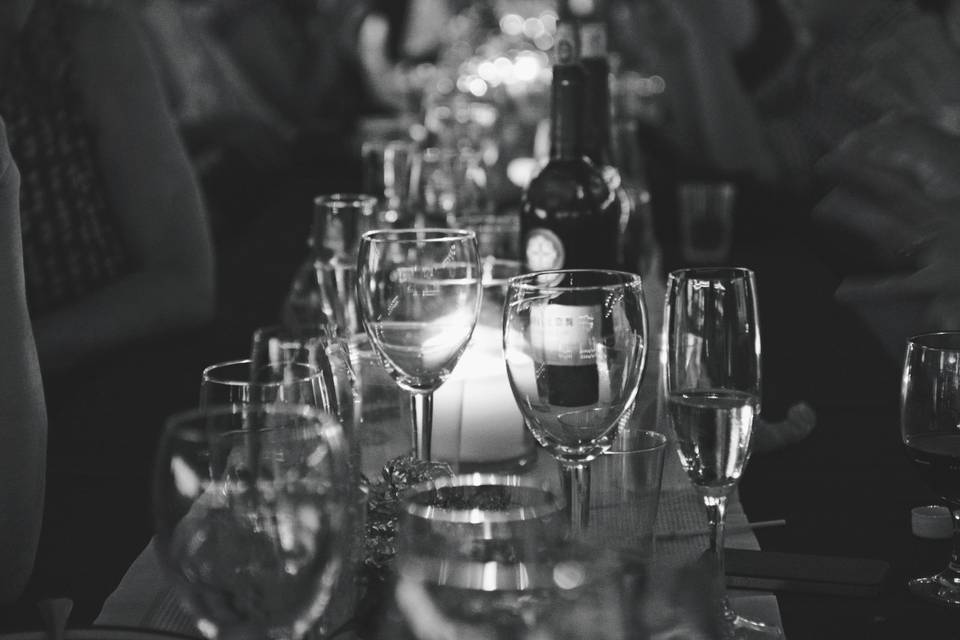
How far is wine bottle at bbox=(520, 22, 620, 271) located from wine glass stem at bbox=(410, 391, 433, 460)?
0.35 m

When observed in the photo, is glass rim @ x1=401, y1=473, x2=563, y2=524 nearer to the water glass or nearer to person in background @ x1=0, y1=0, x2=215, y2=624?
the water glass

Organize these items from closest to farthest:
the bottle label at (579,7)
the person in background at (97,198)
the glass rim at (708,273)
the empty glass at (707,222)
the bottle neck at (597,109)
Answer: the glass rim at (708,273), the bottle neck at (597,109), the bottle label at (579,7), the person in background at (97,198), the empty glass at (707,222)

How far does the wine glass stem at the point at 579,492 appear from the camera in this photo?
660 mm

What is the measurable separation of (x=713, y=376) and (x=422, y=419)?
0.68 feet

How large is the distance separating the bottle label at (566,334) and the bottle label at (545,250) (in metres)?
0.47

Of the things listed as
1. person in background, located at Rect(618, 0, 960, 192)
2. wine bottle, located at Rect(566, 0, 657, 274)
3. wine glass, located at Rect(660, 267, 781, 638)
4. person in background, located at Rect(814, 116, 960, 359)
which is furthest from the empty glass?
person in background, located at Rect(618, 0, 960, 192)

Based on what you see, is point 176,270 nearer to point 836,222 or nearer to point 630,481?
point 836,222

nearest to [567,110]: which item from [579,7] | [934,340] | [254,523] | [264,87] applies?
[934,340]

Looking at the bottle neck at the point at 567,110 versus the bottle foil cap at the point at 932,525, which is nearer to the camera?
the bottle foil cap at the point at 932,525

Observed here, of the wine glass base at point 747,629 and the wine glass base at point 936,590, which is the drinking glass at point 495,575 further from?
the wine glass base at point 936,590

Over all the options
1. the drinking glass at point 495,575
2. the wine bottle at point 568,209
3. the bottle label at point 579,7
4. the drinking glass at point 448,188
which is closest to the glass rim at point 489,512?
the drinking glass at point 495,575

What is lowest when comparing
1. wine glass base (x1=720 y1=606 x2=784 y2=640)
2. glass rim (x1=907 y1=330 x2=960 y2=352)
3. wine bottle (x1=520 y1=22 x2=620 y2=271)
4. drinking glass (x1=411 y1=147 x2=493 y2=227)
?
wine glass base (x1=720 y1=606 x2=784 y2=640)

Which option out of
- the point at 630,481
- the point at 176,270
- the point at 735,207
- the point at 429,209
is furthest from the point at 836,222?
the point at 630,481

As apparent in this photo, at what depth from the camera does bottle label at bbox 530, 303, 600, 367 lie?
0.63 metres
